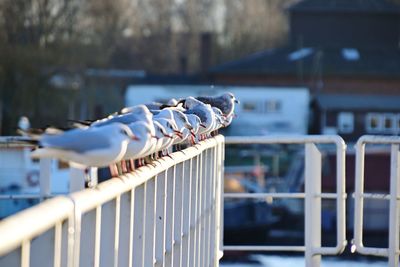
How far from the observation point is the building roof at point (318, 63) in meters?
66.3

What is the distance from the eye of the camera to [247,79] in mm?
66500

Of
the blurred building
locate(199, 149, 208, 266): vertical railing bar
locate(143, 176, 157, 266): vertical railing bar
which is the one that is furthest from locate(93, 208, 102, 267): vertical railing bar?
the blurred building

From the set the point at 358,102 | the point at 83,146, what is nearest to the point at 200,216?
the point at 83,146

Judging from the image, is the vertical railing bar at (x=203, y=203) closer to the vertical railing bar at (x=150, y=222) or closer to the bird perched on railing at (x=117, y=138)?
the bird perched on railing at (x=117, y=138)

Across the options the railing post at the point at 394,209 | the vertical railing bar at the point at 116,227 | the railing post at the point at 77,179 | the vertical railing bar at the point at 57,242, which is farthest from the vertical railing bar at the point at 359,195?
the vertical railing bar at the point at 57,242

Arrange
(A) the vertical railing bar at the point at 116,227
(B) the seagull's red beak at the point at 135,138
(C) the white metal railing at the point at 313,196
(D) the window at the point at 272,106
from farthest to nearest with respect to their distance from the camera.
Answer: (D) the window at the point at 272,106, (C) the white metal railing at the point at 313,196, (A) the vertical railing bar at the point at 116,227, (B) the seagull's red beak at the point at 135,138

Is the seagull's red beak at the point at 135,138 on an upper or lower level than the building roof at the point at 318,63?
lower

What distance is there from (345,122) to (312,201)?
50.5 metres

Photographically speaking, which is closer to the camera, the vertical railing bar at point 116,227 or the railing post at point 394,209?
the vertical railing bar at point 116,227

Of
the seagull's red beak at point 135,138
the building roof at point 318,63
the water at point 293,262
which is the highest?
the building roof at point 318,63

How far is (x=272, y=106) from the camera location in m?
61.2

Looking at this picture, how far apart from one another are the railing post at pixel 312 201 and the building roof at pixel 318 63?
2241 inches

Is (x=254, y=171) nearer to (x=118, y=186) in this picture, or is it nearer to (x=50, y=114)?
(x=50, y=114)

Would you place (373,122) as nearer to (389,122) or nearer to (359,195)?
(389,122)
